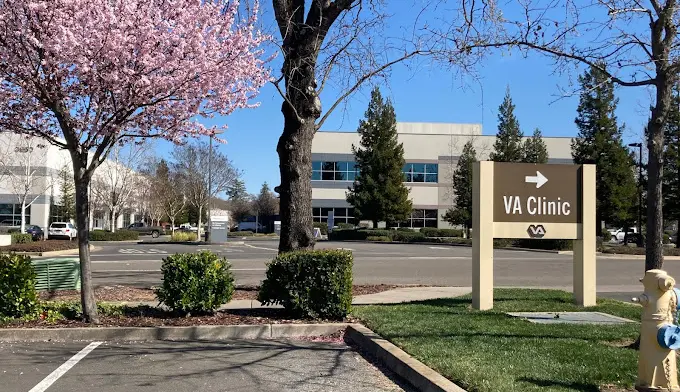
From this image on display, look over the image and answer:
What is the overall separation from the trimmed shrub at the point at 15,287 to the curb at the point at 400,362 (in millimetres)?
4760

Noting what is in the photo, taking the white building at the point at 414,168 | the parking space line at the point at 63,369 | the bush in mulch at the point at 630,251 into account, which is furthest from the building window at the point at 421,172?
the parking space line at the point at 63,369

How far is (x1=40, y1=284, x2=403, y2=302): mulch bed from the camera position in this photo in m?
11.7

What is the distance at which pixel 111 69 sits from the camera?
26.5ft

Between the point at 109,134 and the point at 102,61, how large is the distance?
1088mm

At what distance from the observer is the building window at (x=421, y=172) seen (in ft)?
205

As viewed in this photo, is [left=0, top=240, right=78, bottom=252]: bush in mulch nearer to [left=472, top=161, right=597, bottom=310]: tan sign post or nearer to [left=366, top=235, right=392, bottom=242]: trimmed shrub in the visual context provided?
[left=472, top=161, right=597, bottom=310]: tan sign post

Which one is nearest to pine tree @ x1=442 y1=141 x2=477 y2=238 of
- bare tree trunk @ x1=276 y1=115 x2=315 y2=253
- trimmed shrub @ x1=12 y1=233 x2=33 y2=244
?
trimmed shrub @ x1=12 y1=233 x2=33 y2=244

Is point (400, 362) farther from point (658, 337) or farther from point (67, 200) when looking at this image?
point (67, 200)

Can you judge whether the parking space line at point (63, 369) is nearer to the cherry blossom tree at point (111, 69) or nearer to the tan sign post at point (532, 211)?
the cherry blossom tree at point (111, 69)

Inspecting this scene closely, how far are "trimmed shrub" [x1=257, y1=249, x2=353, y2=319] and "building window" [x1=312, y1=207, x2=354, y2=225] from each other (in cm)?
5441

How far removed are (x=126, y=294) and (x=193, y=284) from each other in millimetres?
4124

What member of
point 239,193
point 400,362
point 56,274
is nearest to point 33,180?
point 56,274

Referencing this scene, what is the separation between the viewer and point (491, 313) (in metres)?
9.77

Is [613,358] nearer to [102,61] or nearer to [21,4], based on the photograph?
Result: [102,61]
